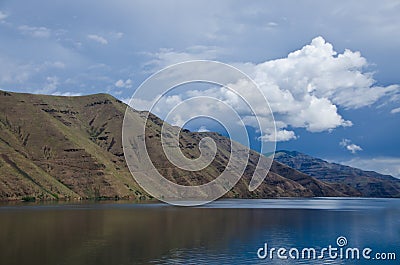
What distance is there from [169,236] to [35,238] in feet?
77.4

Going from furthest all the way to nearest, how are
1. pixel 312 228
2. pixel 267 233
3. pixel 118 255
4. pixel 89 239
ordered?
pixel 312 228
pixel 267 233
pixel 89 239
pixel 118 255

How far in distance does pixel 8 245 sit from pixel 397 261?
55.7 meters

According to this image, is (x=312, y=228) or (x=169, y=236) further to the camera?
(x=312, y=228)

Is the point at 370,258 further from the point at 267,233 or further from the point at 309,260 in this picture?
the point at 267,233

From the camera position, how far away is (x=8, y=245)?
223 feet

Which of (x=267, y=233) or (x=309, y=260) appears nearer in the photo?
(x=309, y=260)

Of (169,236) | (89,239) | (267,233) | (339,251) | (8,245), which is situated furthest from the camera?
(267,233)

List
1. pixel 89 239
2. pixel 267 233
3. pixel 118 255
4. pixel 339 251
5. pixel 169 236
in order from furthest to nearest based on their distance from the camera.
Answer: pixel 267 233
pixel 169 236
pixel 89 239
pixel 339 251
pixel 118 255

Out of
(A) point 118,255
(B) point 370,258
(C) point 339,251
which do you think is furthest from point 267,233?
(A) point 118,255

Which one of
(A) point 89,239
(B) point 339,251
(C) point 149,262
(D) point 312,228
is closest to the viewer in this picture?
(C) point 149,262

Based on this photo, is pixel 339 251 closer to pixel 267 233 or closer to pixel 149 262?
pixel 267 233

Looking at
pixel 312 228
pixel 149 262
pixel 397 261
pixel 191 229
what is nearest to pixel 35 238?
pixel 149 262

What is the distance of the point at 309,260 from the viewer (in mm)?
63469

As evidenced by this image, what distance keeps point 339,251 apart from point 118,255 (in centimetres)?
3467
